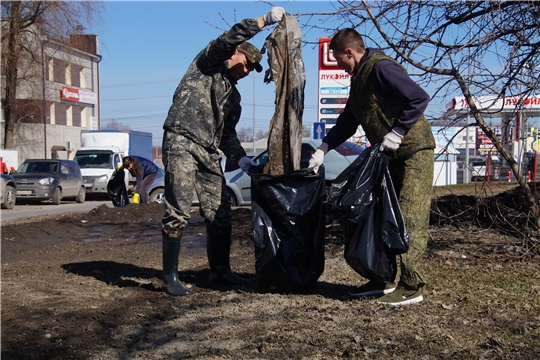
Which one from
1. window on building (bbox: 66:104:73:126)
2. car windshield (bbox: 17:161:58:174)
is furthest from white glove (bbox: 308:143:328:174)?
window on building (bbox: 66:104:73:126)

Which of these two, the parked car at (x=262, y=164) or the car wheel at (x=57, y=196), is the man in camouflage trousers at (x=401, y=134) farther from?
the car wheel at (x=57, y=196)

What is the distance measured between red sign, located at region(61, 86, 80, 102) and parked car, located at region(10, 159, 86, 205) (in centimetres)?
2454

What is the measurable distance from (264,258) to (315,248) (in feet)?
1.24

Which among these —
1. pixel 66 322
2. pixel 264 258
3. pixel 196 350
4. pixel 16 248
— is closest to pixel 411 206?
pixel 264 258

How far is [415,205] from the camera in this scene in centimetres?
396

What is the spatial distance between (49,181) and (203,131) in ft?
53.4

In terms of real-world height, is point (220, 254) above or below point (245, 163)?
below

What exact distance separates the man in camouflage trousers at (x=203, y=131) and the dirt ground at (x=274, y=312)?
20.2 inches

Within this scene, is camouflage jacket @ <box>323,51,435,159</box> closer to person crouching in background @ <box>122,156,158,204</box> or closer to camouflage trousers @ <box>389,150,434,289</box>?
camouflage trousers @ <box>389,150,434,289</box>

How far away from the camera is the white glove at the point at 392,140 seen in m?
3.81

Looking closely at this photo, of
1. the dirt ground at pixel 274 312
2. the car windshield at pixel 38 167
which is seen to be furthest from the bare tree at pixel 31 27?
the dirt ground at pixel 274 312

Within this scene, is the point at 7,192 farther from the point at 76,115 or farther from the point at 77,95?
the point at 76,115

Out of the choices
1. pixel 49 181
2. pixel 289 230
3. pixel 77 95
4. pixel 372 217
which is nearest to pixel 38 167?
pixel 49 181

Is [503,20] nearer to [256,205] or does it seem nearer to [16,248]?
[256,205]
